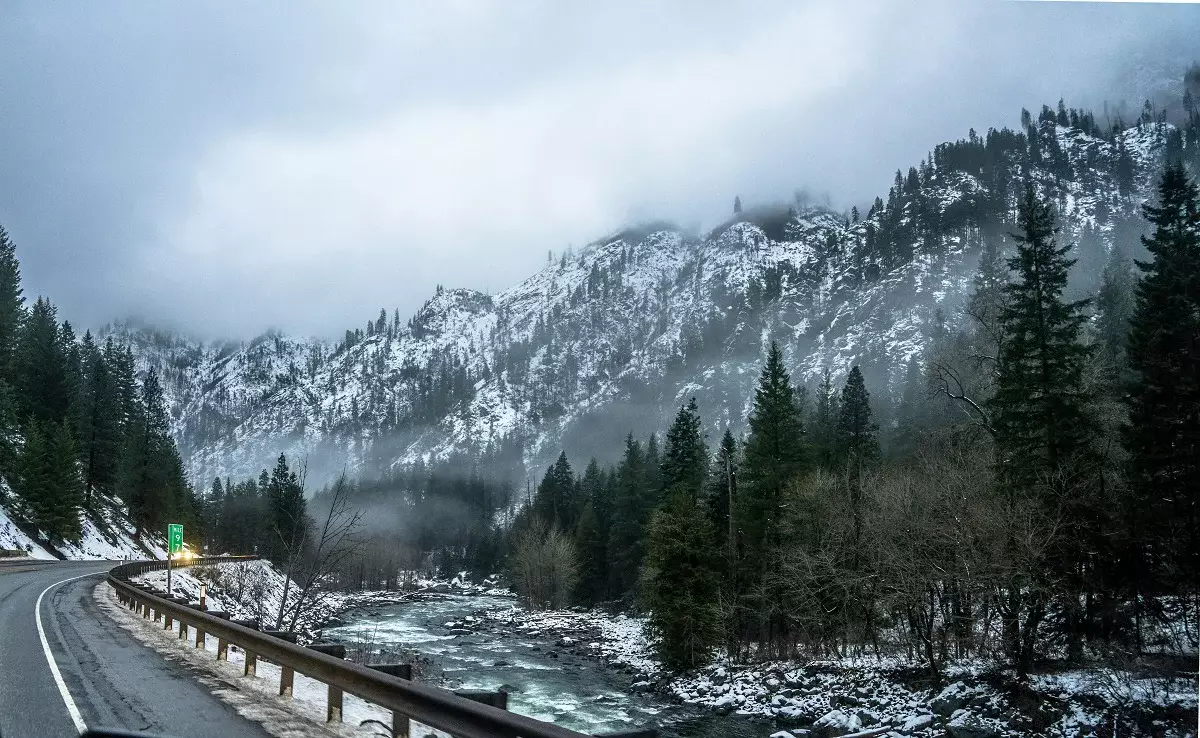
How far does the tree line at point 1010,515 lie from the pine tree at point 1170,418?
0.07 m

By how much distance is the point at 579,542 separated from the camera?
73.1m

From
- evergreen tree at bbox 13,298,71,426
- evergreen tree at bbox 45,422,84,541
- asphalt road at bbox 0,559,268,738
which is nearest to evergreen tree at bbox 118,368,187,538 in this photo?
evergreen tree at bbox 13,298,71,426

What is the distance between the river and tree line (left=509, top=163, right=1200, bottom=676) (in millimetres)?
5963

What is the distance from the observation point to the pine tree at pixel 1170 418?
22781 mm

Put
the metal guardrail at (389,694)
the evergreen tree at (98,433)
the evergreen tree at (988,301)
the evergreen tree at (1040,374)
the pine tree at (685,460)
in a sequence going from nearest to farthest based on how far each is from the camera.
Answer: the metal guardrail at (389,694) → the evergreen tree at (1040,374) → the evergreen tree at (988,301) → the pine tree at (685,460) → the evergreen tree at (98,433)

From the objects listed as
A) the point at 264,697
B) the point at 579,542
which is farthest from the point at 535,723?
the point at 579,542

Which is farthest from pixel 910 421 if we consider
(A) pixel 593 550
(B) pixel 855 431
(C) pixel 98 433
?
(C) pixel 98 433

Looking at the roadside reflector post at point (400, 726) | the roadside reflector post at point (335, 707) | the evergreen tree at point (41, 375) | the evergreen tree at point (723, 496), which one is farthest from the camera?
the evergreen tree at point (41, 375)

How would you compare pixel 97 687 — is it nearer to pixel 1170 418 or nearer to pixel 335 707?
pixel 335 707

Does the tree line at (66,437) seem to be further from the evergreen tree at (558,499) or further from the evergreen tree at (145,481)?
the evergreen tree at (558,499)

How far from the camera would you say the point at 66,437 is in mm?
59156

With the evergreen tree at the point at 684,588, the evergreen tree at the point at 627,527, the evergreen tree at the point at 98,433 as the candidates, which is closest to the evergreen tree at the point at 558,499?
the evergreen tree at the point at 627,527

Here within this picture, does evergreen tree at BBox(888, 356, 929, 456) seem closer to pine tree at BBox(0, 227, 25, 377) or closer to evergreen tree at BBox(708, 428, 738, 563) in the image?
evergreen tree at BBox(708, 428, 738, 563)

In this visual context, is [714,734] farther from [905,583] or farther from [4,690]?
[4,690]
